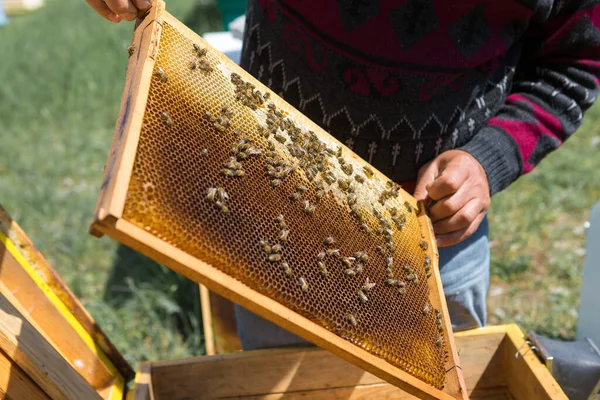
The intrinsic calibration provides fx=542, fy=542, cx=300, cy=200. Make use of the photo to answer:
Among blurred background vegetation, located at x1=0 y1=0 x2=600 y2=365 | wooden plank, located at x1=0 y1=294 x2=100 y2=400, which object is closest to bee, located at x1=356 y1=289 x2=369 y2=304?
wooden plank, located at x1=0 y1=294 x2=100 y2=400

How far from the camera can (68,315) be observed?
2.05 metres

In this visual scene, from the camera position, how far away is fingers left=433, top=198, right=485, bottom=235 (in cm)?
191

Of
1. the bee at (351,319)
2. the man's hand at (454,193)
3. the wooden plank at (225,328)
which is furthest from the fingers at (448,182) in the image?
the wooden plank at (225,328)

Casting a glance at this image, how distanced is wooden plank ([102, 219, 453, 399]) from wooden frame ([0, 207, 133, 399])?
32.1 inches

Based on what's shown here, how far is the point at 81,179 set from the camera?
611cm

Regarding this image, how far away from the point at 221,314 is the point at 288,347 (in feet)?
4.07

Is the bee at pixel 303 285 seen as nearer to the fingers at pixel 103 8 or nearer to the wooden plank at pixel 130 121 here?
the wooden plank at pixel 130 121

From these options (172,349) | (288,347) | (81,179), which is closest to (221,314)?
(172,349)

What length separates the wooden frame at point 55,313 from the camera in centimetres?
186

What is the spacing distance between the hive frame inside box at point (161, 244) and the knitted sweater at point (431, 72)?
0.40 meters

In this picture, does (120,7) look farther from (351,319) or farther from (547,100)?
(547,100)

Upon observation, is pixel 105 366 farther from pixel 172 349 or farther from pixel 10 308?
pixel 172 349

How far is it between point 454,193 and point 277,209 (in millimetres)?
714

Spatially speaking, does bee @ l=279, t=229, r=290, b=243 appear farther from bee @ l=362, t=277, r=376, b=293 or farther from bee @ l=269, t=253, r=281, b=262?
bee @ l=362, t=277, r=376, b=293
